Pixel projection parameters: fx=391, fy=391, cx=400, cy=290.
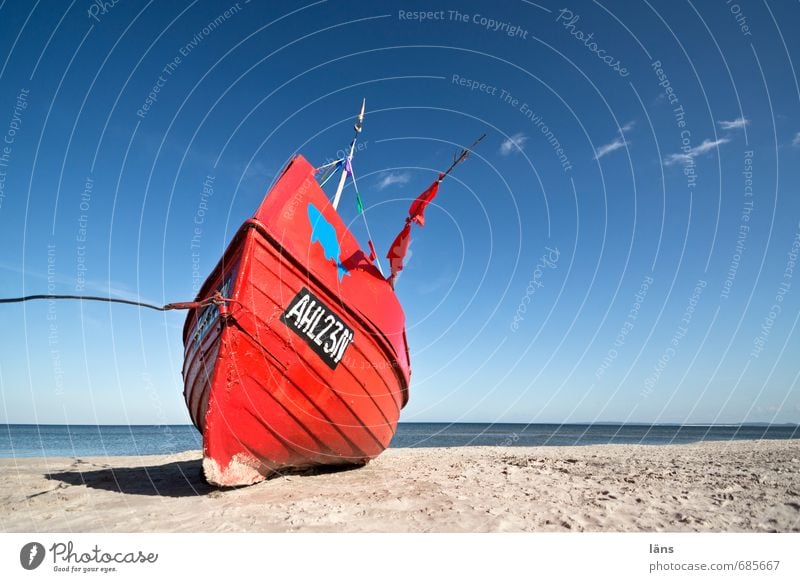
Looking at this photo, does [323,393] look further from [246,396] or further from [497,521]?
[497,521]

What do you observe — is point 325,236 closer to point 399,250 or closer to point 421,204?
point 399,250

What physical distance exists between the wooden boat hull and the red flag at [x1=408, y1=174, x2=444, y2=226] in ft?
4.01

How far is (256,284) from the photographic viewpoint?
5133 mm

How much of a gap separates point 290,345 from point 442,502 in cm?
269

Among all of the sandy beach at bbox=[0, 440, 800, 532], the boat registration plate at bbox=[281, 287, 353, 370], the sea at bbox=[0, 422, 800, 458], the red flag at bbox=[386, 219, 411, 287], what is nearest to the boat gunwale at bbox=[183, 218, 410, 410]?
the boat registration plate at bbox=[281, 287, 353, 370]

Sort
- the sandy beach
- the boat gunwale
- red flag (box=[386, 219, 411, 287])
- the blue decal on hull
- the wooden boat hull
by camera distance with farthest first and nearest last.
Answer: red flag (box=[386, 219, 411, 287])
the blue decal on hull
the boat gunwale
the wooden boat hull
the sandy beach

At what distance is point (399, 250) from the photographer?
699 cm

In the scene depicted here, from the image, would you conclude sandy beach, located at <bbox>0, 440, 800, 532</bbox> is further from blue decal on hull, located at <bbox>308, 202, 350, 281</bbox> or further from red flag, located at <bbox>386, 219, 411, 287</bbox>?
red flag, located at <bbox>386, 219, 411, 287</bbox>

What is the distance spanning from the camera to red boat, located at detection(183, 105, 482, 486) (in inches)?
194

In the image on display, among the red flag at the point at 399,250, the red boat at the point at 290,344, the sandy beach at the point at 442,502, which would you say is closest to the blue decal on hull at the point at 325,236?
the red boat at the point at 290,344

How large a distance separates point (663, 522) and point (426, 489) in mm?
2710

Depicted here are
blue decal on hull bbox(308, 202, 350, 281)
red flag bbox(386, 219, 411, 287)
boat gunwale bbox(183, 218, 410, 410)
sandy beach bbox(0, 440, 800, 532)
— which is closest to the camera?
sandy beach bbox(0, 440, 800, 532)

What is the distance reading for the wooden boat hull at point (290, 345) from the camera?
16.1 ft
